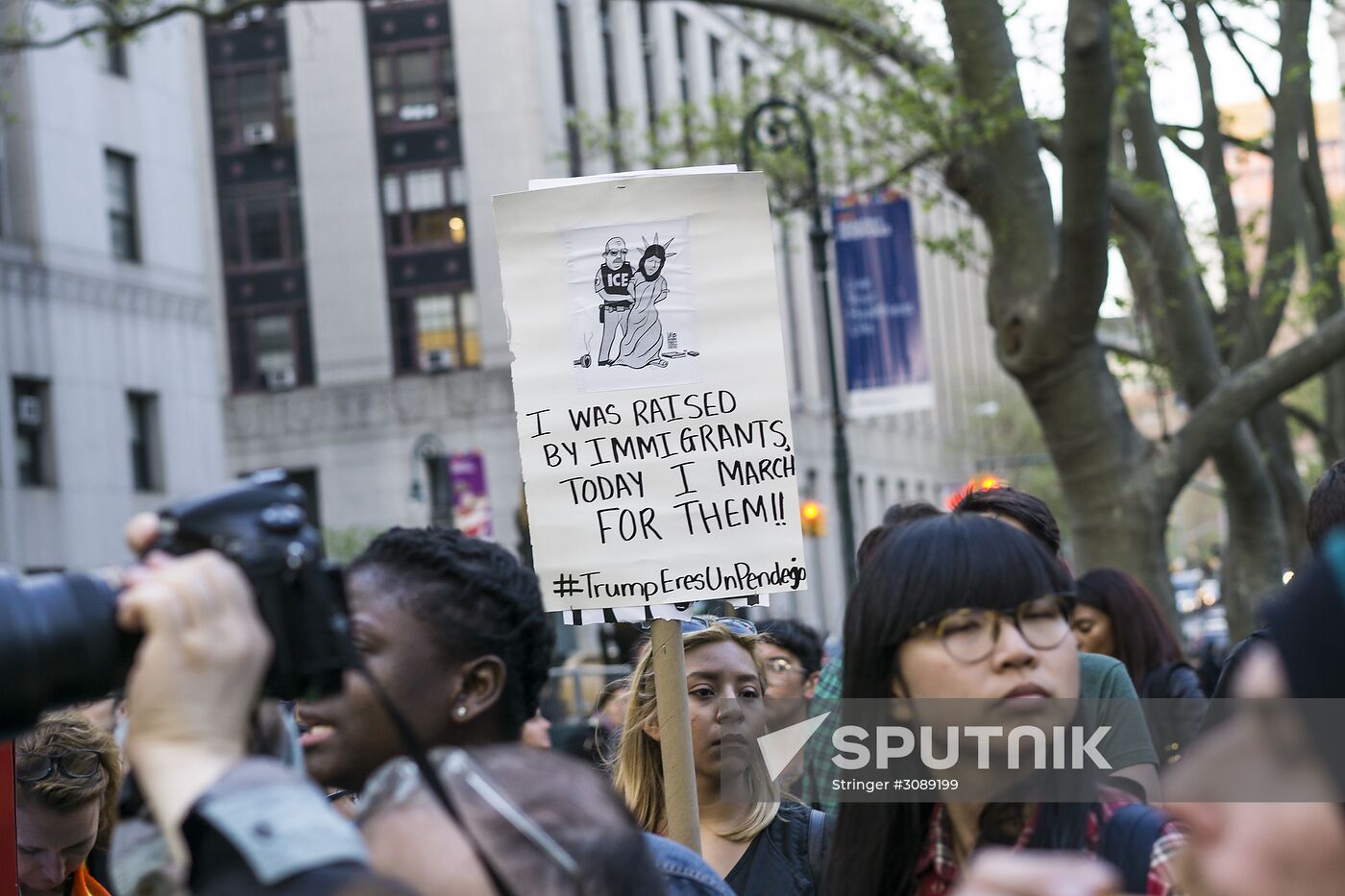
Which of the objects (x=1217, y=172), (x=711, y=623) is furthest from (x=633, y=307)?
(x=1217, y=172)

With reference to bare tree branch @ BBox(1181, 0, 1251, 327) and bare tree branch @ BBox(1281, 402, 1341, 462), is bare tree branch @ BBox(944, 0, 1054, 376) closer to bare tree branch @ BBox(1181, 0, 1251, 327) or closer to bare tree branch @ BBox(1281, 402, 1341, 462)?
bare tree branch @ BBox(1181, 0, 1251, 327)

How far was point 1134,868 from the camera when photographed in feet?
8.20

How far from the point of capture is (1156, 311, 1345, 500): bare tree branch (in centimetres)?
1301

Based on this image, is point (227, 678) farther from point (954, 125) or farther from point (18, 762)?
point (954, 125)

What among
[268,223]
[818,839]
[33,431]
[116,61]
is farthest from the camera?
[268,223]

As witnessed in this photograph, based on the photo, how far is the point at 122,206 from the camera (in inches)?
1163

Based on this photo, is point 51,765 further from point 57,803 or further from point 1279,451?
point 1279,451

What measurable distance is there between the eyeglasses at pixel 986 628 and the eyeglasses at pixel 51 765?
105 inches

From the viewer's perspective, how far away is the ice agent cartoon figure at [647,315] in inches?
180

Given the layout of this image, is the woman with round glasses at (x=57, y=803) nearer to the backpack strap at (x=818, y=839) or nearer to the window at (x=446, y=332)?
the backpack strap at (x=818, y=839)

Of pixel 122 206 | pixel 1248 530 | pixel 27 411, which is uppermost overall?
pixel 122 206

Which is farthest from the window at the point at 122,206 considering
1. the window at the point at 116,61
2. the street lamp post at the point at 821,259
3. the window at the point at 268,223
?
the window at the point at 268,223

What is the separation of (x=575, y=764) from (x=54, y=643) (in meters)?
0.60

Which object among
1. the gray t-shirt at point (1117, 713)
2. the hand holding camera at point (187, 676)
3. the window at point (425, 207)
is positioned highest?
the window at point (425, 207)
